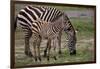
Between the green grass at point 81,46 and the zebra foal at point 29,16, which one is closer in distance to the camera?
the zebra foal at point 29,16

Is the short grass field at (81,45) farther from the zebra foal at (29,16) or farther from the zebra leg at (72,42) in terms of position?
the zebra foal at (29,16)

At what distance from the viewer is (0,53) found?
6.63 feet

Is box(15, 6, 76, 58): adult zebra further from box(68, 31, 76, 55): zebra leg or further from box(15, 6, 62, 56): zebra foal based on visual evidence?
box(68, 31, 76, 55): zebra leg

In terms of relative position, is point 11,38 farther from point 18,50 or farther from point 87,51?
point 87,51

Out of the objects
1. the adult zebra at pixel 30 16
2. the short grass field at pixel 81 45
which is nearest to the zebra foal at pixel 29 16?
the adult zebra at pixel 30 16

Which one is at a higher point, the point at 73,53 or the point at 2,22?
the point at 2,22

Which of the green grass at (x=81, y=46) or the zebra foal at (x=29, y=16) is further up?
the zebra foal at (x=29, y=16)

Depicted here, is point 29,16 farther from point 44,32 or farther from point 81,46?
point 81,46

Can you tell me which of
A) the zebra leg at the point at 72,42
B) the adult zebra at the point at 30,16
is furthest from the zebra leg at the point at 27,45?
the zebra leg at the point at 72,42

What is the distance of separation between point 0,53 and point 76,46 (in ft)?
3.21

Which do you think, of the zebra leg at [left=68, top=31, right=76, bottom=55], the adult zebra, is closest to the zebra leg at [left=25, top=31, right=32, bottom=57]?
the adult zebra

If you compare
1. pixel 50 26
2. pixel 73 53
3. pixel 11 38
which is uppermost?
pixel 50 26

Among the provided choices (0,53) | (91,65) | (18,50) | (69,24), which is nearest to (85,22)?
(69,24)

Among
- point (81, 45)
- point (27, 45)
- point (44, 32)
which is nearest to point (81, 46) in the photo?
point (81, 45)
